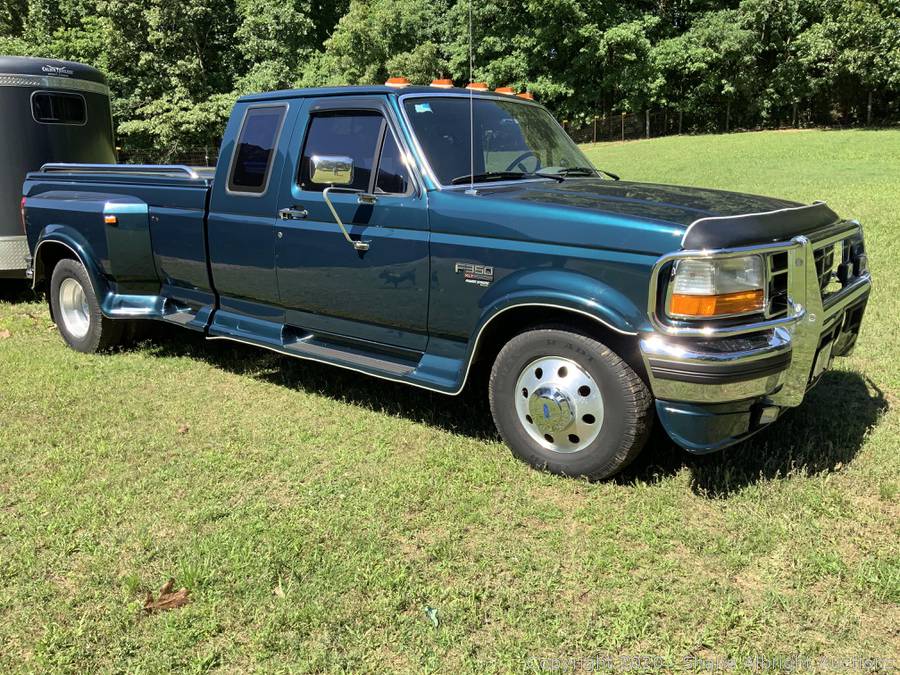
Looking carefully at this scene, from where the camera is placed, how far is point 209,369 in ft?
20.4

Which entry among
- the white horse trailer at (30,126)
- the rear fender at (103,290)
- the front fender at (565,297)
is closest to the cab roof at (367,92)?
the front fender at (565,297)

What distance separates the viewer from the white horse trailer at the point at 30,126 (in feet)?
28.2

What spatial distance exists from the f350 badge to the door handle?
128 centimetres

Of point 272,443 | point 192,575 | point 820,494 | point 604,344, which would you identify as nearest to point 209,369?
point 272,443

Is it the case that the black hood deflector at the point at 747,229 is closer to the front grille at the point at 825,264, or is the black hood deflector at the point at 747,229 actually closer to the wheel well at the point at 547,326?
the front grille at the point at 825,264

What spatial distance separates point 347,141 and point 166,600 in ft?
9.49

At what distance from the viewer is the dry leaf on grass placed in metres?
3.08

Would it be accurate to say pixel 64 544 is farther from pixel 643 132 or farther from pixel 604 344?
pixel 643 132

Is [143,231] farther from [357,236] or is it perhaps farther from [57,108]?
[57,108]

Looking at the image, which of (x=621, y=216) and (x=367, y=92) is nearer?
(x=621, y=216)

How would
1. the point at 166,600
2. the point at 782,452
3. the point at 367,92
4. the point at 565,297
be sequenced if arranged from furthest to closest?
the point at 367,92 → the point at 782,452 → the point at 565,297 → the point at 166,600

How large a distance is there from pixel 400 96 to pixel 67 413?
3.12 meters

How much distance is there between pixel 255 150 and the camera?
5234 millimetres

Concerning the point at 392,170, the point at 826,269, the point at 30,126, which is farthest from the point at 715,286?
the point at 30,126
